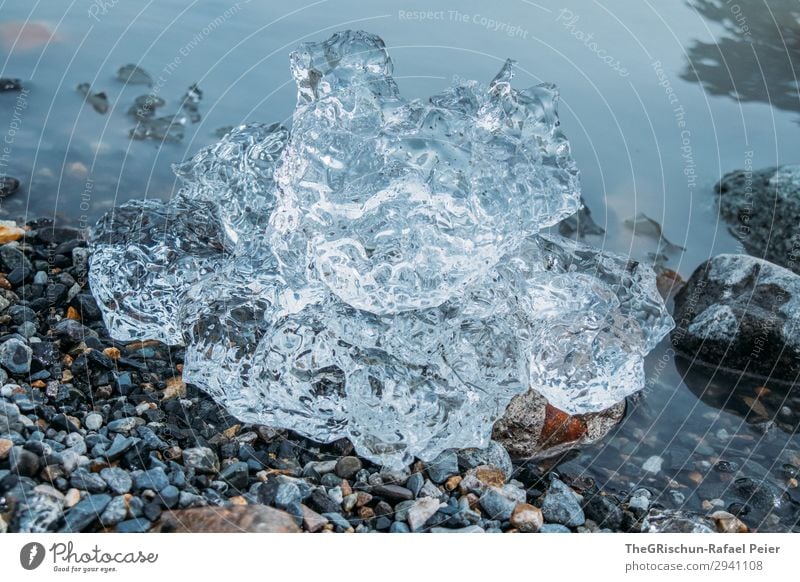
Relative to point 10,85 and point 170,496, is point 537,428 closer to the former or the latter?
point 170,496

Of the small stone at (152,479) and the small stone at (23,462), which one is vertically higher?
the small stone at (23,462)

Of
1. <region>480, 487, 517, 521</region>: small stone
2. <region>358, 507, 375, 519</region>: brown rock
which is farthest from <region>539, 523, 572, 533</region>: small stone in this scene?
<region>358, 507, 375, 519</region>: brown rock

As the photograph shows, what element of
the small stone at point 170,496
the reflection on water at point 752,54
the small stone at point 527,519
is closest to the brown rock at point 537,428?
the small stone at point 527,519

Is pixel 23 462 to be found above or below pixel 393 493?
above

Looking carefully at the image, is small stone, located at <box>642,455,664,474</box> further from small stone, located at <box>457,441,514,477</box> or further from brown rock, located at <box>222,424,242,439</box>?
brown rock, located at <box>222,424,242,439</box>

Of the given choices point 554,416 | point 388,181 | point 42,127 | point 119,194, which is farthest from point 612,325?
point 42,127

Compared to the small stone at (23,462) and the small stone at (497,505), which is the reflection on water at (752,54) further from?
the small stone at (23,462)

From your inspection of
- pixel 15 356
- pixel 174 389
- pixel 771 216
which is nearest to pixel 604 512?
pixel 174 389
